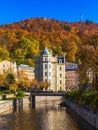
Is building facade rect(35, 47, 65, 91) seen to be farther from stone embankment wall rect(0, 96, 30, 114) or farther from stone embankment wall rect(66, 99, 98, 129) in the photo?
stone embankment wall rect(66, 99, 98, 129)

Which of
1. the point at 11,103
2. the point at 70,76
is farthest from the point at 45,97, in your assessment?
the point at 70,76

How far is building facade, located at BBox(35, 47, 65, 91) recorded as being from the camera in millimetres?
131250

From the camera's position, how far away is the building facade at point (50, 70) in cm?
13125

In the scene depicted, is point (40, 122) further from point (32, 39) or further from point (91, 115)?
point (32, 39)

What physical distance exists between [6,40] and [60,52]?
26.0m

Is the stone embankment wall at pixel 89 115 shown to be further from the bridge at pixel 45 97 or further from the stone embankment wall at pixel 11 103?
the bridge at pixel 45 97

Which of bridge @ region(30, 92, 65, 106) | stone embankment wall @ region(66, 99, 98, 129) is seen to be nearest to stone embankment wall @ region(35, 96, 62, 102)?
bridge @ region(30, 92, 65, 106)

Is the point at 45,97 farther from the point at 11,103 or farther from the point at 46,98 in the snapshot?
the point at 11,103

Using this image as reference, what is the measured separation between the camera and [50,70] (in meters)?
132

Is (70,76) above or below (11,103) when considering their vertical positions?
above

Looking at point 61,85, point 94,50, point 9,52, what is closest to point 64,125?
point 94,50

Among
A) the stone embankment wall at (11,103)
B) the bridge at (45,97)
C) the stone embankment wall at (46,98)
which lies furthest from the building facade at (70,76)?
the stone embankment wall at (11,103)

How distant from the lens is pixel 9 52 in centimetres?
16238

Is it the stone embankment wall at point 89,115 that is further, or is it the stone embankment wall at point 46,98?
the stone embankment wall at point 46,98
